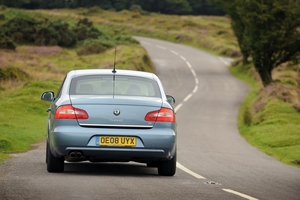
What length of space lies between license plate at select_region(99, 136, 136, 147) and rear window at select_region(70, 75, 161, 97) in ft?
3.11

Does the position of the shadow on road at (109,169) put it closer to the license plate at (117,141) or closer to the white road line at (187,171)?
the white road line at (187,171)

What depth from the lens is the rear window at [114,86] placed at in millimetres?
11832

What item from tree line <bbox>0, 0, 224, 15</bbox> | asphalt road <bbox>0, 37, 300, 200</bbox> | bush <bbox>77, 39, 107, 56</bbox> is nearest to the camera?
asphalt road <bbox>0, 37, 300, 200</bbox>

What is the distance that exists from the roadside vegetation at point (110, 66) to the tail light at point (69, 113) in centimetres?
316

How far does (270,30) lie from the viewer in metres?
39.1

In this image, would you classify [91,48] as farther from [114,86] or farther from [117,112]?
[117,112]

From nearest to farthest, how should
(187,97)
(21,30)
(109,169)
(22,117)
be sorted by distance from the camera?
(109,169)
(22,117)
(187,97)
(21,30)

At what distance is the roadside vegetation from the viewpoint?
2077cm

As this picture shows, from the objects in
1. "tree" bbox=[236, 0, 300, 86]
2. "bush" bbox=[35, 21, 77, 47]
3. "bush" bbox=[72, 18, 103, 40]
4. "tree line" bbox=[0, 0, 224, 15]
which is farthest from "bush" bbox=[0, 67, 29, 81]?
"tree line" bbox=[0, 0, 224, 15]

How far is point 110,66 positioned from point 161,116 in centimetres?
3029

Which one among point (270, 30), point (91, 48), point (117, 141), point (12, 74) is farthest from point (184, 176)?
point (91, 48)

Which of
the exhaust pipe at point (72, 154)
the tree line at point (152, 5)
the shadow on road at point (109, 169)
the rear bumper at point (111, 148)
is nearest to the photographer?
the rear bumper at point (111, 148)

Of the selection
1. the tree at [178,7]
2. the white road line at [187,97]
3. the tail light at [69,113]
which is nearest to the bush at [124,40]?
the white road line at [187,97]

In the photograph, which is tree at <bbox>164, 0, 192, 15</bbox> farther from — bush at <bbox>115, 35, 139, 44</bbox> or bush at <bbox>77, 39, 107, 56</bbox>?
bush at <bbox>77, 39, 107, 56</bbox>
